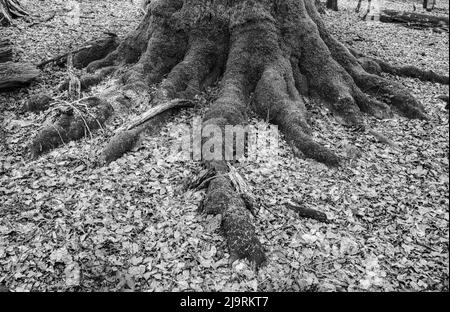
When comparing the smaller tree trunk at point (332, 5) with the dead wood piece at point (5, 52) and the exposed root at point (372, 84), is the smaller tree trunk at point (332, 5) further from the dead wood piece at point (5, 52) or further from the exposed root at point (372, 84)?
the dead wood piece at point (5, 52)

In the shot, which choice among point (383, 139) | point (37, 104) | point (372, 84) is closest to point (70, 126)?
point (37, 104)

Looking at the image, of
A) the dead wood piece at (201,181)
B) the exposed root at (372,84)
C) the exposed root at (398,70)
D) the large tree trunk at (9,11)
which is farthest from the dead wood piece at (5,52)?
the exposed root at (398,70)

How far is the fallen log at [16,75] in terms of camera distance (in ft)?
27.4

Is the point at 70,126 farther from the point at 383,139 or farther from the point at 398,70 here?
the point at 398,70

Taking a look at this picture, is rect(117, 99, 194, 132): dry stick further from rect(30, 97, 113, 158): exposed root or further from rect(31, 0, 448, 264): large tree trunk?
rect(30, 97, 113, 158): exposed root

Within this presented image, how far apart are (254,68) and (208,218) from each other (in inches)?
172

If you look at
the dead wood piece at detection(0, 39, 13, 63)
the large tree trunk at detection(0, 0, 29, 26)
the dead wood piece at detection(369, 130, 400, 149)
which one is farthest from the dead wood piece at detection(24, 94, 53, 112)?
the dead wood piece at detection(369, 130, 400, 149)

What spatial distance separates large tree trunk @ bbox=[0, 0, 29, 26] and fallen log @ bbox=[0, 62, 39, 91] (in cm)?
443

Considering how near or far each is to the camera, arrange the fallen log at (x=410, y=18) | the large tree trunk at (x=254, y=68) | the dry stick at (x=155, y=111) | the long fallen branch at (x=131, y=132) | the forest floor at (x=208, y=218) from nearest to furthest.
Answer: the forest floor at (x=208, y=218) < the long fallen branch at (x=131, y=132) < the dry stick at (x=155, y=111) < the large tree trunk at (x=254, y=68) < the fallen log at (x=410, y=18)

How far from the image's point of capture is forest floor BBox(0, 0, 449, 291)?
4586 mm

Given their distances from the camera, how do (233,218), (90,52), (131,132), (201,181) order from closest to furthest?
1. (233,218)
2. (201,181)
3. (131,132)
4. (90,52)

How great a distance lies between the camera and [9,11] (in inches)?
488

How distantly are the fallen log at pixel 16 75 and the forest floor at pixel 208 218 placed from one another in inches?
28.1

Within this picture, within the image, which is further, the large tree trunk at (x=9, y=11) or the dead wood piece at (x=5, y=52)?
the large tree trunk at (x=9, y=11)
